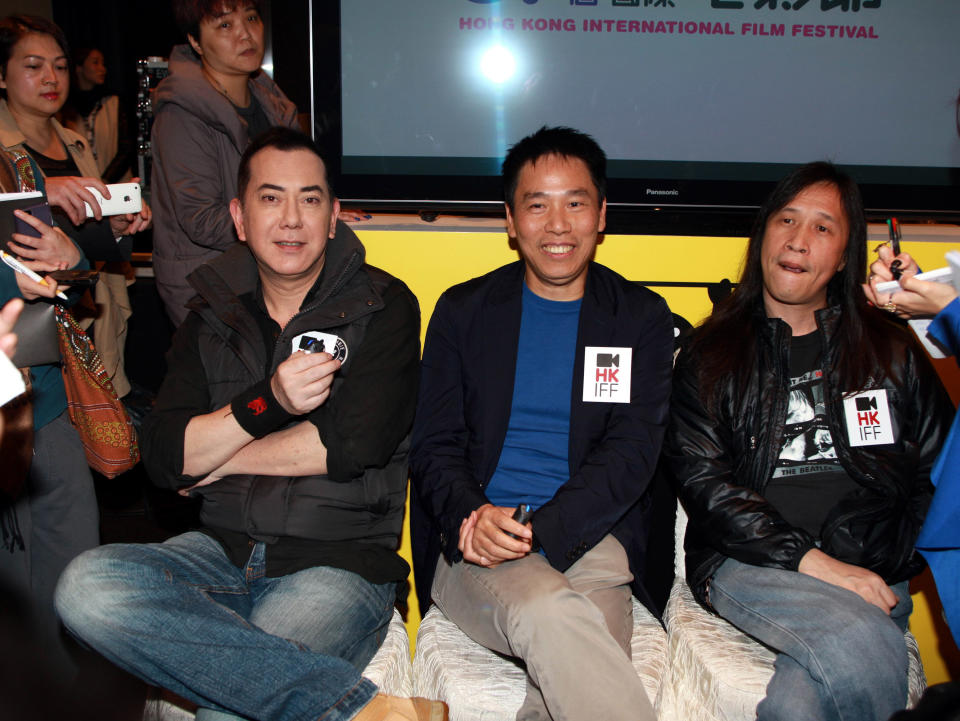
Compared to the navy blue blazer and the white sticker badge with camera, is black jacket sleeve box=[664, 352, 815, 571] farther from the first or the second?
the white sticker badge with camera

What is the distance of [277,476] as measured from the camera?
1871 millimetres

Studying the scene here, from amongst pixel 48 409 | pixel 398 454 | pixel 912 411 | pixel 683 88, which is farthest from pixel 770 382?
pixel 48 409

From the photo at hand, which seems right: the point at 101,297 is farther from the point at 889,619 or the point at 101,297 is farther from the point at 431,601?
the point at 889,619

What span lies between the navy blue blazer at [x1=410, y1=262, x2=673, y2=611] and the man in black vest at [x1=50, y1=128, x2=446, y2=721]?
0.12 metres

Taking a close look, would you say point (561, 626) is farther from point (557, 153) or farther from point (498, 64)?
point (498, 64)

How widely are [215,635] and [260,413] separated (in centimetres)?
47

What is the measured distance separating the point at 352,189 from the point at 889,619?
196cm

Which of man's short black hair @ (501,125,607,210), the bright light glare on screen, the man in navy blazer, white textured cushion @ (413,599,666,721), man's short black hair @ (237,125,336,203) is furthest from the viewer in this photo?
the bright light glare on screen

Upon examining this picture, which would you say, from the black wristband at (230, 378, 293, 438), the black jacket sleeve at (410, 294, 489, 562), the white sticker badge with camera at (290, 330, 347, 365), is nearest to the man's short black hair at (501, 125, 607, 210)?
the black jacket sleeve at (410, 294, 489, 562)

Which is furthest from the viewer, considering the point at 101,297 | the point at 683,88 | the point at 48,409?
the point at 101,297

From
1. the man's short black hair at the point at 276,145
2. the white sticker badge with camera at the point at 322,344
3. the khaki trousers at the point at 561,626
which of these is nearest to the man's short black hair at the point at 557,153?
the man's short black hair at the point at 276,145

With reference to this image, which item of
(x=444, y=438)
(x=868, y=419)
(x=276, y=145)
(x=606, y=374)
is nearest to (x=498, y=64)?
(x=276, y=145)

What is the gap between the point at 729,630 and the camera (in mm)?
1902

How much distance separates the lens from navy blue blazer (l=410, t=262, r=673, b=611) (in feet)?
6.27
